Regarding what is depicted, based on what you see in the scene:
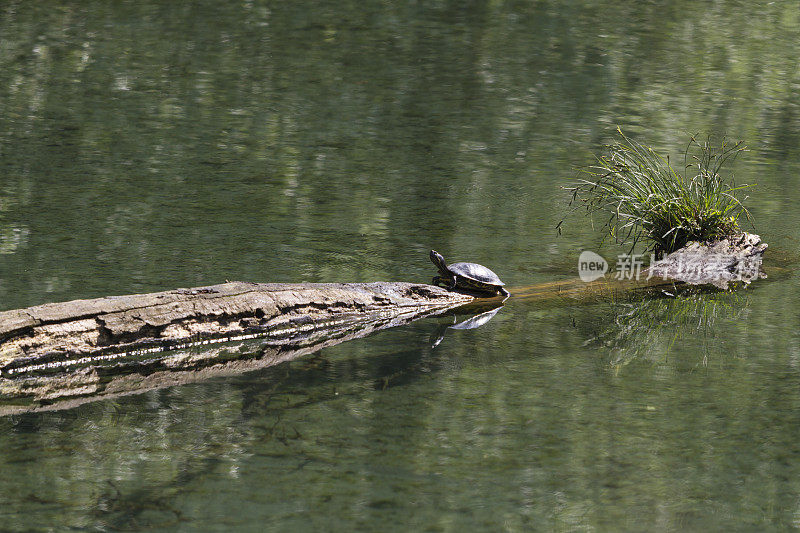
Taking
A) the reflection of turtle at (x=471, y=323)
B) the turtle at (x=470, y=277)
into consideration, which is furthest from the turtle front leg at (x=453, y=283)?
the reflection of turtle at (x=471, y=323)

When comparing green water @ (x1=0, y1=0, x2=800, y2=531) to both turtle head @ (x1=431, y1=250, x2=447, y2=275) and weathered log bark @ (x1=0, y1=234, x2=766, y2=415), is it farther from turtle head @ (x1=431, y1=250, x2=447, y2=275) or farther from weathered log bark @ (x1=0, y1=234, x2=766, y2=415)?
turtle head @ (x1=431, y1=250, x2=447, y2=275)

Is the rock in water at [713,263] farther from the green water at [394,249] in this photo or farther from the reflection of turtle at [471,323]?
the reflection of turtle at [471,323]

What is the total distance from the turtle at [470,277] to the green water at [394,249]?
15cm

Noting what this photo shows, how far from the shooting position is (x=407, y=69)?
9070 mm

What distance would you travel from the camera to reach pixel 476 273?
13.2ft

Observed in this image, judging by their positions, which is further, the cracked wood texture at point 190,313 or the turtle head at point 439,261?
the turtle head at point 439,261

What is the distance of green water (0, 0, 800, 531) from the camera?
2.55 meters

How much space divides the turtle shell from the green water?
16 cm

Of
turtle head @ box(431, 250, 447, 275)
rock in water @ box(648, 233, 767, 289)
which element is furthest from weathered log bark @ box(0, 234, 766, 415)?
rock in water @ box(648, 233, 767, 289)

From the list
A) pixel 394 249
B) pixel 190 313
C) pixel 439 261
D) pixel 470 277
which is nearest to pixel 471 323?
pixel 470 277

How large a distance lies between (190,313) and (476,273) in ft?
3.81

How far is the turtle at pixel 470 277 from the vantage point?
4016 millimetres

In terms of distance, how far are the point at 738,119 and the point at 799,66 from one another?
2.12 metres

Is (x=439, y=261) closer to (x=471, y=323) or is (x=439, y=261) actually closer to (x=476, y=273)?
(x=476, y=273)
